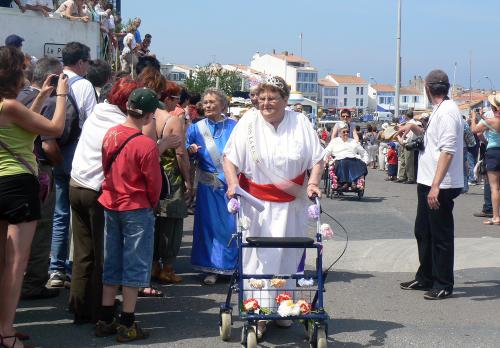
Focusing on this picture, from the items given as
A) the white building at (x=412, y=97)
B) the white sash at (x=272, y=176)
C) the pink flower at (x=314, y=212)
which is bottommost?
the pink flower at (x=314, y=212)

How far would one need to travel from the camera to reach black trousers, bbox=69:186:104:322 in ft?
18.7

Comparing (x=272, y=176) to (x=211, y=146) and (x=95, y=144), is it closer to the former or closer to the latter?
(x=95, y=144)

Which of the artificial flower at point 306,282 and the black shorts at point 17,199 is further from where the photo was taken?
the artificial flower at point 306,282

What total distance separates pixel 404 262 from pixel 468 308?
1.98 metres

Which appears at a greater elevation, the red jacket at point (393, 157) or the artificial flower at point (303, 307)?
the red jacket at point (393, 157)

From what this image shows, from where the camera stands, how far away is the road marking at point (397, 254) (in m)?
8.40

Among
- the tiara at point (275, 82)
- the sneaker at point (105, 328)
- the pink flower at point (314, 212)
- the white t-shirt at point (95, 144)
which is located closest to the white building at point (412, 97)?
the tiara at point (275, 82)

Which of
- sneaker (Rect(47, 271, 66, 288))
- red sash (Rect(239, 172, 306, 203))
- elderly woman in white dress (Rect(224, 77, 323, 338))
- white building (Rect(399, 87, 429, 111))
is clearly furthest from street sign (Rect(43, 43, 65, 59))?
white building (Rect(399, 87, 429, 111))

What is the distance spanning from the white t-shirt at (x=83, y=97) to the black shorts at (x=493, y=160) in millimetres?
7433

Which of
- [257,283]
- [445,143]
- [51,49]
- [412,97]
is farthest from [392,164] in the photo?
[412,97]

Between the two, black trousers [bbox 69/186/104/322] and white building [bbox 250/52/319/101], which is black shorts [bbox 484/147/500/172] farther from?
white building [bbox 250/52/319/101]

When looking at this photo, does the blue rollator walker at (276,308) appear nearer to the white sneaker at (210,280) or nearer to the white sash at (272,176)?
the white sash at (272,176)

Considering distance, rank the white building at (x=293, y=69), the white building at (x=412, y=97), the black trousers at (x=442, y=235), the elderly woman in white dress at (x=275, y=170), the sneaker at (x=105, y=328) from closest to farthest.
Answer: the sneaker at (x=105, y=328) → the elderly woman in white dress at (x=275, y=170) → the black trousers at (x=442, y=235) → the white building at (x=293, y=69) → the white building at (x=412, y=97)

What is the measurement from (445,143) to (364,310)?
65.0 inches
